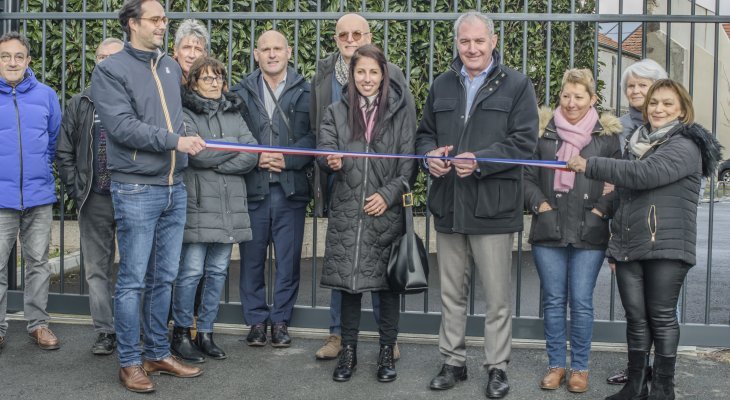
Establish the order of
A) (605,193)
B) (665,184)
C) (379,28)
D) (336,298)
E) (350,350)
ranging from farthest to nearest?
(379,28), (336,298), (350,350), (605,193), (665,184)

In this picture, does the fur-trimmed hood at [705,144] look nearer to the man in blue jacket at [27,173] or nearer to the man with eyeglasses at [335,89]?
the man with eyeglasses at [335,89]

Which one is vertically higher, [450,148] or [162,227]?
[450,148]

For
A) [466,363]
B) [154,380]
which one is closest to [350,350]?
[466,363]

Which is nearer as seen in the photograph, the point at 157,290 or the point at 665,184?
the point at 665,184

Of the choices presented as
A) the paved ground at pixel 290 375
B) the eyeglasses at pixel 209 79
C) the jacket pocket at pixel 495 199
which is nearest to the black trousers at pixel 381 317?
the paved ground at pixel 290 375

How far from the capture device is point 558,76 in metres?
9.03

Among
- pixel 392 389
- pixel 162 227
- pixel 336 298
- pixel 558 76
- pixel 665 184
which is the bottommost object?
pixel 392 389

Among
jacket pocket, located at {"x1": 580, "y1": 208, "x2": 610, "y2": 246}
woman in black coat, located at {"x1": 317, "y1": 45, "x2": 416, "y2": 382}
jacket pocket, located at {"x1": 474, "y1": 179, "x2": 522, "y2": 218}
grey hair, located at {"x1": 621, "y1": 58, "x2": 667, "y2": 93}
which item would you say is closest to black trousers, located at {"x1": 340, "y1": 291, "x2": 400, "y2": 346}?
woman in black coat, located at {"x1": 317, "y1": 45, "x2": 416, "y2": 382}

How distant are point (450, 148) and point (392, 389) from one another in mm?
1361

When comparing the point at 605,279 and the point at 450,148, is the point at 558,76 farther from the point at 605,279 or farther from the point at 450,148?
the point at 450,148

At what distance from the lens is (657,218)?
405 centimetres

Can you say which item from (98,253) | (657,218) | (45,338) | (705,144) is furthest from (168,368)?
(705,144)

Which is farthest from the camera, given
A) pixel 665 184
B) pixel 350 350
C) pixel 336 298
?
pixel 336 298

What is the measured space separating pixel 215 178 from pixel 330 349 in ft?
4.16
